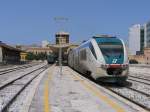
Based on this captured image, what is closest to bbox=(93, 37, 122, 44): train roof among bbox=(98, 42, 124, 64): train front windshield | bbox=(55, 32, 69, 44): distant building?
bbox=(98, 42, 124, 64): train front windshield

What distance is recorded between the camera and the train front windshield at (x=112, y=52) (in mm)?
25422

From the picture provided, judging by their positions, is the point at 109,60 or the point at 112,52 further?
the point at 112,52

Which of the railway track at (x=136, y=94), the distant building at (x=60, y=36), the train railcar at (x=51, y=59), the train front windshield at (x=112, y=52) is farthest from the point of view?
the train railcar at (x=51, y=59)

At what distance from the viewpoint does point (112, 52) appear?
1020 inches

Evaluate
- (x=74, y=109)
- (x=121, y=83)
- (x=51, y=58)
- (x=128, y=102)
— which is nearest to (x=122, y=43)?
(x=121, y=83)

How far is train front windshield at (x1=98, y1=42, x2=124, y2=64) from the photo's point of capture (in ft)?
83.4

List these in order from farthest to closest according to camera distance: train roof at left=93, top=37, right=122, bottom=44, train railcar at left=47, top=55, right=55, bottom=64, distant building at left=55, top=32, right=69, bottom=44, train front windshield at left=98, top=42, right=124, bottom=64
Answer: train railcar at left=47, top=55, right=55, bottom=64
distant building at left=55, top=32, right=69, bottom=44
train roof at left=93, top=37, right=122, bottom=44
train front windshield at left=98, top=42, right=124, bottom=64

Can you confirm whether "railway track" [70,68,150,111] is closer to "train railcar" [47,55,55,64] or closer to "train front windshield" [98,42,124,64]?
"train front windshield" [98,42,124,64]

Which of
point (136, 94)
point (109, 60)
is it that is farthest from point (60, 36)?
point (136, 94)

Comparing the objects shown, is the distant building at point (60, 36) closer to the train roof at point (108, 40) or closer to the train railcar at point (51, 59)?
the train railcar at point (51, 59)

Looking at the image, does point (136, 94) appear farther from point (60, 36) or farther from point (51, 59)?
point (51, 59)

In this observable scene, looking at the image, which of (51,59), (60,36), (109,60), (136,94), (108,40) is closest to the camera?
(136,94)

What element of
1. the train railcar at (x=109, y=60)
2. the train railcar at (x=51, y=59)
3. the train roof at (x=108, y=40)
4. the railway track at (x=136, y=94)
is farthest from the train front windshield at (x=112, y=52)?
the train railcar at (x=51, y=59)

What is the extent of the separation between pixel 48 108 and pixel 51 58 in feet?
328
